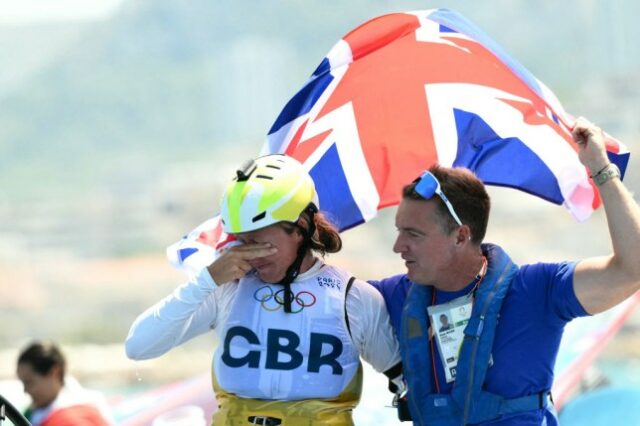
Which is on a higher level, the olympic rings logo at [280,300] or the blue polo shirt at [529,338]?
the olympic rings logo at [280,300]

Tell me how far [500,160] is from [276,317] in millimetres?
838

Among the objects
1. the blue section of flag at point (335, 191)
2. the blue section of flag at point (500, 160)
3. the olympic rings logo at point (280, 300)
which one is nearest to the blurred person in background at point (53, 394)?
the blue section of flag at point (335, 191)

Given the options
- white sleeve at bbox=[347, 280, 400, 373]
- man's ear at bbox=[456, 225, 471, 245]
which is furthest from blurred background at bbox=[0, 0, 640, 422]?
man's ear at bbox=[456, 225, 471, 245]

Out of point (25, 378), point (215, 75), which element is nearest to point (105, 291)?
point (215, 75)

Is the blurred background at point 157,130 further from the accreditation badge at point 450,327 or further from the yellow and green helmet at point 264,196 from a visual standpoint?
the yellow and green helmet at point 264,196

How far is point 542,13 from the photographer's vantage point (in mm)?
50250

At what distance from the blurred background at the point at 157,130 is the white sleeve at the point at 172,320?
608 inches

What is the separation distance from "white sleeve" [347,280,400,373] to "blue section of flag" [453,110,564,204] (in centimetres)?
54

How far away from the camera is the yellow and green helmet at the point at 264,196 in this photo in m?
2.89

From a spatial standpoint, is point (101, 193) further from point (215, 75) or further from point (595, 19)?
point (595, 19)

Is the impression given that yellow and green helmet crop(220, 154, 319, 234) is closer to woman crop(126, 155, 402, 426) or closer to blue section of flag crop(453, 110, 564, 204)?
woman crop(126, 155, 402, 426)

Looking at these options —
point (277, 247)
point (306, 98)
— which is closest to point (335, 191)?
point (306, 98)

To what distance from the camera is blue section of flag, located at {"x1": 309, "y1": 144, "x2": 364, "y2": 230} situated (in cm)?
347

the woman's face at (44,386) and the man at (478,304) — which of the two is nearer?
the man at (478,304)
